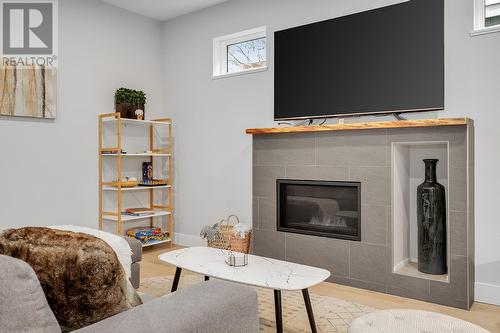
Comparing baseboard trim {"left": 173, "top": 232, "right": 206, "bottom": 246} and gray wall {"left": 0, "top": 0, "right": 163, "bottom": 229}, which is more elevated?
gray wall {"left": 0, "top": 0, "right": 163, "bottom": 229}

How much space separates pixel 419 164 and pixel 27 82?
3637 millimetres

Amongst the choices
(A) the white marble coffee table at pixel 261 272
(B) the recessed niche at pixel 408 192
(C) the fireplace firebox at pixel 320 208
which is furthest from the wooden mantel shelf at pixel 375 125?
(A) the white marble coffee table at pixel 261 272

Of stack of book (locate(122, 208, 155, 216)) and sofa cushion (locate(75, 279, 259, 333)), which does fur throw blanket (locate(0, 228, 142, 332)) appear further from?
stack of book (locate(122, 208, 155, 216))

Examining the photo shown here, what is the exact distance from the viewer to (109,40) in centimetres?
446

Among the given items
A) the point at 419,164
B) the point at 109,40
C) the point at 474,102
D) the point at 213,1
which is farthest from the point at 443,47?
the point at 109,40

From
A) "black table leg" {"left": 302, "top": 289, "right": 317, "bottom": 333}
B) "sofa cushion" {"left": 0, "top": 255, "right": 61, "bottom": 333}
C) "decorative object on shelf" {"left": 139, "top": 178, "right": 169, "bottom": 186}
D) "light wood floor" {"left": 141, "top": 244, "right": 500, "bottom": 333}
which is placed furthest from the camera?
"decorative object on shelf" {"left": 139, "top": 178, "right": 169, "bottom": 186}

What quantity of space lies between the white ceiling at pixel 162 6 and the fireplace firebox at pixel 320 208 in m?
2.31

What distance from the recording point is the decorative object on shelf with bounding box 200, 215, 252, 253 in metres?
3.49

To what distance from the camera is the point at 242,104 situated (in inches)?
168

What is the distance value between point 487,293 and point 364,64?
77.3 inches

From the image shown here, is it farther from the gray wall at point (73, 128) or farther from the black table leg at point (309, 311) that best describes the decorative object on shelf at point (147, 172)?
the black table leg at point (309, 311)

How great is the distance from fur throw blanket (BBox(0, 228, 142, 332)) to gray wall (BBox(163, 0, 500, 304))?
275cm

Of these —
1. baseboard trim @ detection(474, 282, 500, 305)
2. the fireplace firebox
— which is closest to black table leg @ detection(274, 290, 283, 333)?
the fireplace firebox

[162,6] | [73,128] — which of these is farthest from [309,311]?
[162,6]
